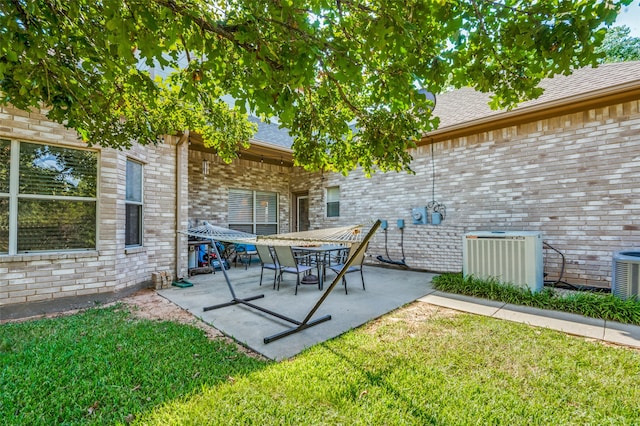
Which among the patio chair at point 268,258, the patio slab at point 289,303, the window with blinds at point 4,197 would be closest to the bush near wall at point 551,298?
the patio slab at point 289,303

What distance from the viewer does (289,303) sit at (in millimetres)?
4562

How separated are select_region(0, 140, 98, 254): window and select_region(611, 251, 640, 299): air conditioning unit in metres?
7.70

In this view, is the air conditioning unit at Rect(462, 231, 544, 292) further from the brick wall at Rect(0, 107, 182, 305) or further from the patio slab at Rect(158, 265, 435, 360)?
the brick wall at Rect(0, 107, 182, 305)

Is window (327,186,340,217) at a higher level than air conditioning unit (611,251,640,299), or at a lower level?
higher

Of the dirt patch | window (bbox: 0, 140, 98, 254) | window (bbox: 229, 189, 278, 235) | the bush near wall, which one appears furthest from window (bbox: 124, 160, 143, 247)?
the bush near wall

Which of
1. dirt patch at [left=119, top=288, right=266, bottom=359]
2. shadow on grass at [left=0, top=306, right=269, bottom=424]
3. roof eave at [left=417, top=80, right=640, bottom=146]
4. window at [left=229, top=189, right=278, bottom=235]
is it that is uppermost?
roof eave at [left=417, top=80, right=640, bottom=146]

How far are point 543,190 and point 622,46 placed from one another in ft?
53.0

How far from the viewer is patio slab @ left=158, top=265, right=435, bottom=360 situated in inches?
131

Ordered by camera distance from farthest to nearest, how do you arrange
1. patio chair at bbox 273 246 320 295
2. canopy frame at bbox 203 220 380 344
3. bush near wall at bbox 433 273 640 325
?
patio chair at bbox 273 246 320 295, bush near wall at bbox 433 273 640 325, canopy frame at bbox 203 220 380 344

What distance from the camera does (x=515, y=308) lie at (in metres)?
4.16

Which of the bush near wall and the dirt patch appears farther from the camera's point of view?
the bush near wall

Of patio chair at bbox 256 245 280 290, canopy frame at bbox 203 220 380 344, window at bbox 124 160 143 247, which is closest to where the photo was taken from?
canopy frame at bbox 203 220 380 344

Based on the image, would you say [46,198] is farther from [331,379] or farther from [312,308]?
[331,379]

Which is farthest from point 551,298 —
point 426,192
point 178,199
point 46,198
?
point 46,198
